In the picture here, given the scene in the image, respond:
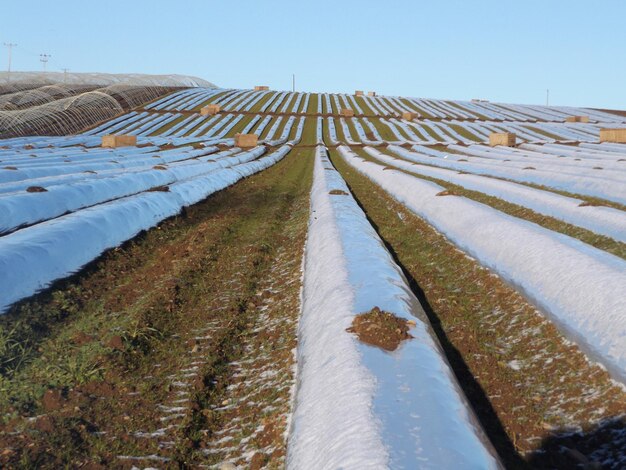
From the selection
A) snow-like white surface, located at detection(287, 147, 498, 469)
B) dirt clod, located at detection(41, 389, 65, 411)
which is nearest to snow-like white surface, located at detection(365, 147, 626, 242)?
snow-like white surface, located at detection(287, 147, 498, 469)

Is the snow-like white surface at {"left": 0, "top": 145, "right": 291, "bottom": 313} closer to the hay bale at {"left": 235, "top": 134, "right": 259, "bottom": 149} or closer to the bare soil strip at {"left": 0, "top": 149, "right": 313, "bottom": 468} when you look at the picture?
the bare soil strip at {"left": 0, "top": 149, "right": 313, "bottom": 468}

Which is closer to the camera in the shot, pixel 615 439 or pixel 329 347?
pixel 615 439

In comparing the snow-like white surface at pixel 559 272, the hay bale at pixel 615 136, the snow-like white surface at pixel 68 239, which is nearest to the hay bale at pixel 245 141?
the snow-like white surface at pixel 68 239

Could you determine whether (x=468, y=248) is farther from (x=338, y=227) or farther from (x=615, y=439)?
(x=615, y=439)

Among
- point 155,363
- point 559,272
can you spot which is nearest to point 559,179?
point 559,272

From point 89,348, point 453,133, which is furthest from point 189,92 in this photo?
point 89,348

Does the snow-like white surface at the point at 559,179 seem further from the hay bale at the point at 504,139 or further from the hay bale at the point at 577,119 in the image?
the hay bale at the point at 577,119
